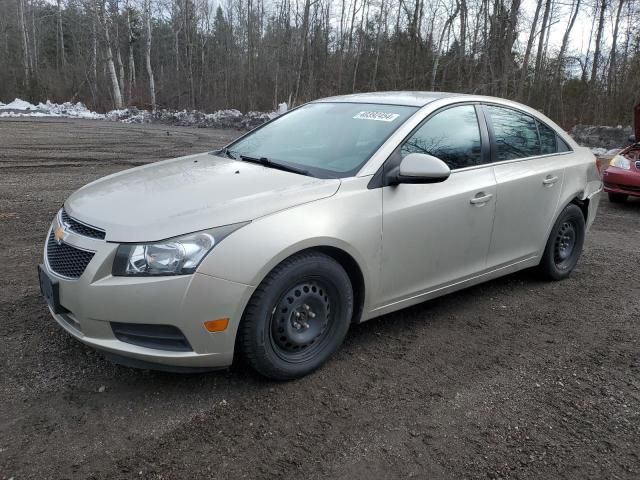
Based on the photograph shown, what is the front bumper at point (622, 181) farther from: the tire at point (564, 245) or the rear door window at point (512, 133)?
the rear door window at point (512, 133)

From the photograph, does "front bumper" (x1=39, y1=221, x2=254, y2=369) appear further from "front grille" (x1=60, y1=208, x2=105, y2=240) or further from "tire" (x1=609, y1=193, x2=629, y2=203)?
"tire" (x1=609, y1=193, x2=629, y2=203)

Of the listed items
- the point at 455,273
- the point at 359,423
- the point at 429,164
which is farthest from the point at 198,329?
the point at 455,273

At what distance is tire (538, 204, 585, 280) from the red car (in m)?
4.74

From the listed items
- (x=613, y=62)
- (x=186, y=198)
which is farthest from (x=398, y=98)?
(x=613, y=62)

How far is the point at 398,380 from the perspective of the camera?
3.19 m

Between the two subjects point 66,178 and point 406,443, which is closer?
point 406,443

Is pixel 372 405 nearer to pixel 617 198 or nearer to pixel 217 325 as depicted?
pixel 217 325

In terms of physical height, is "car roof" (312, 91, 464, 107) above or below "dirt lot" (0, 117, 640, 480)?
above

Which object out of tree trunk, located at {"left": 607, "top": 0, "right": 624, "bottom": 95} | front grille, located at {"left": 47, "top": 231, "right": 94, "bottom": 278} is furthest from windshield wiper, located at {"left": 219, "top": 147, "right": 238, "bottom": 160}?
tree trunk, located at {"left": 607, "top": 0, "right": 624, "bottom": 95}

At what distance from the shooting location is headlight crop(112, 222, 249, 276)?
104 inches

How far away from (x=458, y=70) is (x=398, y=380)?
91.9 feet

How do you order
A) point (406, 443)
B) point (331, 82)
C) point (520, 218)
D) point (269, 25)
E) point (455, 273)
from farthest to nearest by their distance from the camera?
1. point (269, 25)
2. point (331, 82)
3. point (520, 218)
4. point (455, 273)
5. point (406, 443)

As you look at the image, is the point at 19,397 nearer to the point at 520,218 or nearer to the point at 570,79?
the point at 520,218

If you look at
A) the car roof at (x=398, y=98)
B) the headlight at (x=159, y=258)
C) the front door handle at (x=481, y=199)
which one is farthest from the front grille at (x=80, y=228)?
the front door handle at (x=481, y=199)
